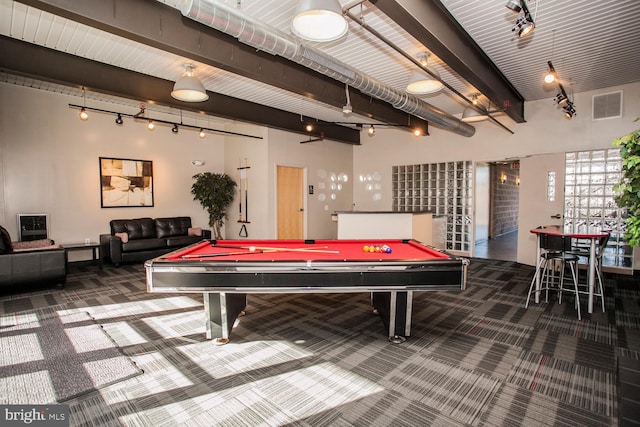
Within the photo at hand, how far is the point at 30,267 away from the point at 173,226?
9.98 feet

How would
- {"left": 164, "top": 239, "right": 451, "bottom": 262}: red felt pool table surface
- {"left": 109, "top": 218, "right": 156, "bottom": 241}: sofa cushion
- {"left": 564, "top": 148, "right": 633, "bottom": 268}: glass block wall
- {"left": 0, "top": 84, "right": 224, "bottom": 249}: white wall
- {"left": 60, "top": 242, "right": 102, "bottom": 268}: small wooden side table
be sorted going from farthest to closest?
{"left": 109, "top": 218, "right": 156, "bottom": 241}: sofa cushion → {"left": 60, "top": 242, "right": 102, "bottom": 268}: small wooden side table → {"left": 0, "top": 84, "right": 224, "bottom": 249}: white wall → {"left": 564, "top": 148, "right": 633, "bottom": 268}: glass block wall → {"left": 164, "top": 239, "right": 451, "bottom": 262}: red felt pool table surface

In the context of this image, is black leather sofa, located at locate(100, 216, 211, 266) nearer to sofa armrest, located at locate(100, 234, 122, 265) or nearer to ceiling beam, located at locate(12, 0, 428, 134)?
sofa armrest, located at locate(100, 234, 122, 265)

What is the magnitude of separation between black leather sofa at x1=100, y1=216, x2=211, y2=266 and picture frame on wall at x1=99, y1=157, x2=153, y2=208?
50cm

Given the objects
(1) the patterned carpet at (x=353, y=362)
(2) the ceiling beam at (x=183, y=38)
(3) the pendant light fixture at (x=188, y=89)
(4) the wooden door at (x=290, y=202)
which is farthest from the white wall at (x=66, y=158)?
(3) the pendant light fixture at (x=188, y=89)

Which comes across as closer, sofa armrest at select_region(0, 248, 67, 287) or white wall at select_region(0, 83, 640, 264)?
sofa armrest at select_region(0, 248, 67, 287)

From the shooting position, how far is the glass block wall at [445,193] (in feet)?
24.0

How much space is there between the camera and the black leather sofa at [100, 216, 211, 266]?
6140 mm

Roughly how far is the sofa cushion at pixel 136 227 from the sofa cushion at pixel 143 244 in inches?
16.2

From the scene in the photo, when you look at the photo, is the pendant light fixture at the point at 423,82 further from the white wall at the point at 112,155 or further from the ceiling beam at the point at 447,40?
the white wall at the point at 112,155

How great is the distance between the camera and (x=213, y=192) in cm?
784

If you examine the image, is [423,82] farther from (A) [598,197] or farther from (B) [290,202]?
(B) [290,202]

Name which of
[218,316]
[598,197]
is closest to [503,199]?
[598,197]

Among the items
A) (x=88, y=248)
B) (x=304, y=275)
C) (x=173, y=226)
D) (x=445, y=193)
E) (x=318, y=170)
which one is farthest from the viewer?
(x=318, y=170)

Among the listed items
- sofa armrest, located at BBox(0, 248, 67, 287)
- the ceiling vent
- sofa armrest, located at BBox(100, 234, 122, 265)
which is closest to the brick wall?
the ceiling vent
